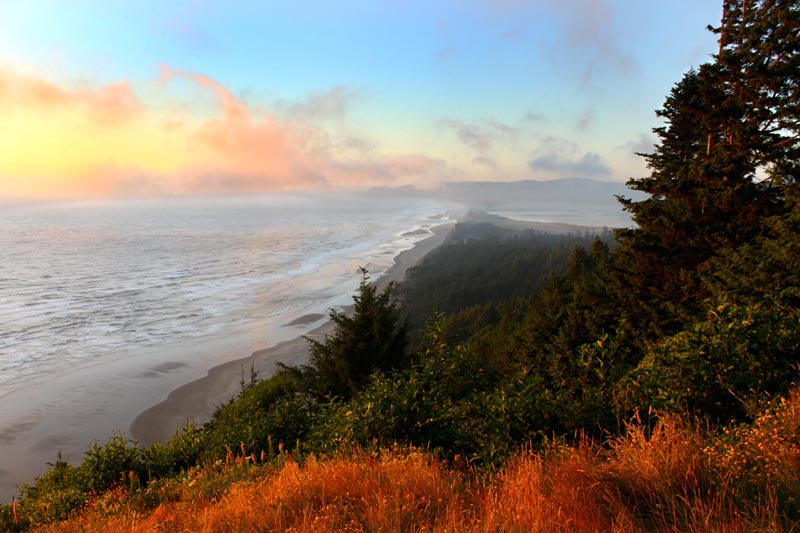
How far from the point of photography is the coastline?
61.9ft

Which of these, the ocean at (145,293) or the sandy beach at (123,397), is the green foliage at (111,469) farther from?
the ocean at (145,293)

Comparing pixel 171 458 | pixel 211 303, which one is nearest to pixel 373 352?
pixel 171 458

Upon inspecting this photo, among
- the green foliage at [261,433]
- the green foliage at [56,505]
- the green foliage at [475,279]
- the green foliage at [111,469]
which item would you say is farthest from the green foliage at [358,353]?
the green foliage at [475,279]

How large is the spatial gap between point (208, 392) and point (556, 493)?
76.1ft

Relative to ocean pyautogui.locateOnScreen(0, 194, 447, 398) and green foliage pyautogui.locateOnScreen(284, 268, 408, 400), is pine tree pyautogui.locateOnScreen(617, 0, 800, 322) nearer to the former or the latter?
green foliage pyautogui.locateOnScreen(284, 268, 408, 400)

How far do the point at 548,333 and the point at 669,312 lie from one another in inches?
370

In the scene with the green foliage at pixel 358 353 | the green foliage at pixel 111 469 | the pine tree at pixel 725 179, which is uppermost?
the pine tree at pixel 725 179

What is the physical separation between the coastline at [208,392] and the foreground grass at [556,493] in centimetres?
1507

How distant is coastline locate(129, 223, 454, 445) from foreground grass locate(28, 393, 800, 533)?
1507cm

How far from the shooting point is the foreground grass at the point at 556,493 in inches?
109

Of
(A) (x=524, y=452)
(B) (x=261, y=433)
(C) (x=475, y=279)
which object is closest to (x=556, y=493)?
(A) (x=524, y=452)

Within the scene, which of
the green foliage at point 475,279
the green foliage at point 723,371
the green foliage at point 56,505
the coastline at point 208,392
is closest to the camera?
the green foliage at point 723,371

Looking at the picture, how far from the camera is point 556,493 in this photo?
302 cm

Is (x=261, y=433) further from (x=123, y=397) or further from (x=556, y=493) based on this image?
(x=123, y=397)
